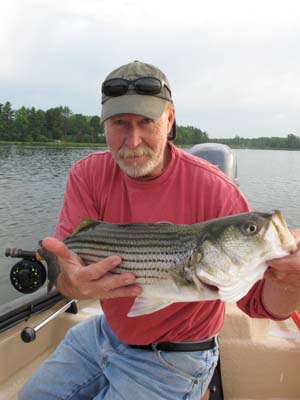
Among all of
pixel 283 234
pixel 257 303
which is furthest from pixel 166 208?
pixel 283 234

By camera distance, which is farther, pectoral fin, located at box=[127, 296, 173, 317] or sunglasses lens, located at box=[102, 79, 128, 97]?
sunglasses lens, located at box=[102, 79, 128, 97]

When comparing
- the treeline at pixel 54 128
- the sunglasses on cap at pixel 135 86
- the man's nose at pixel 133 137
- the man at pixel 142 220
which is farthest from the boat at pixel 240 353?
the treeline at pixel 54 128

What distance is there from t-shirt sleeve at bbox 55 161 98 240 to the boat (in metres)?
0.64

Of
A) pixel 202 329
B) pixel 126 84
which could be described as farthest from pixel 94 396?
pixel 126 84

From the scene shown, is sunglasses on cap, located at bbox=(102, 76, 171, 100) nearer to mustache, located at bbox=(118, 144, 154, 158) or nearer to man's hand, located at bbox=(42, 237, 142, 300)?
mustache, located at bbox=(118, 144, 154, 158)

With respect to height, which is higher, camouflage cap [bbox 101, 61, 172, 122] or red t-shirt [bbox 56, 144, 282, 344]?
camouflage cap [bbox 101, 61, 172, 122]

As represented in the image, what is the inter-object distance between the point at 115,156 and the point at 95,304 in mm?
2866

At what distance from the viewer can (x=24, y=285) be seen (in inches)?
153

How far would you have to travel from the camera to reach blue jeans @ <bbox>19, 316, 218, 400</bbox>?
2.89m

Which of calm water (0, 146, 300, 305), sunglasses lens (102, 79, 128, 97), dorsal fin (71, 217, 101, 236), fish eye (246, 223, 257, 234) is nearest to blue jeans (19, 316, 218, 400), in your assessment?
dorsal fin (71, 217, 101, 236)

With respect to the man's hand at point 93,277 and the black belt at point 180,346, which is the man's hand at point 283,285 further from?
the man's hand at point 93,277

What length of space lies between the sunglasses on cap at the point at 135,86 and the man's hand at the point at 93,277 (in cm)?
142

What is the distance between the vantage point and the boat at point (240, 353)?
3896mm

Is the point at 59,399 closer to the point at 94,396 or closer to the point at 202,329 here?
the point at 94,396
